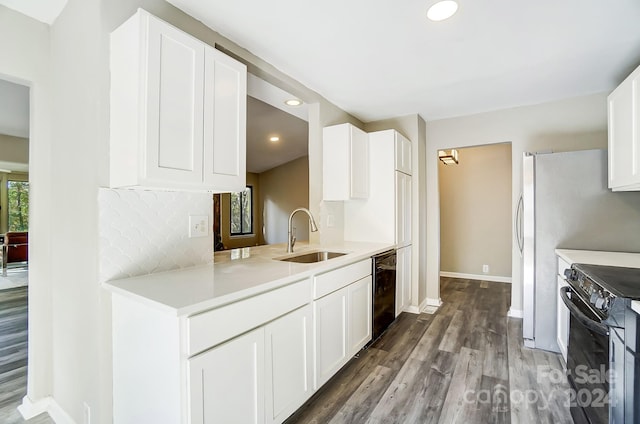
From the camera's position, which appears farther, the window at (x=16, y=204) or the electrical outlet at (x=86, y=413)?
the window at (x=16, y=204)

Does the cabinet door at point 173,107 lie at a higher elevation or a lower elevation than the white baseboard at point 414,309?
higher

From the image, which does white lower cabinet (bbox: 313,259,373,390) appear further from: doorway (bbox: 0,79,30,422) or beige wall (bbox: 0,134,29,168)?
beige wall (bbox: 0,134,29,168)

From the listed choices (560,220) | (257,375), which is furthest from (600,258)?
(257,375)

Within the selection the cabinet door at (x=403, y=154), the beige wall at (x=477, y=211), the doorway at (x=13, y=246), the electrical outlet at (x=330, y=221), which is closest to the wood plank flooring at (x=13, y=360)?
the doorway at (x=13, y=246)

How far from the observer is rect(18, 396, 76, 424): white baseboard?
5.60 feet

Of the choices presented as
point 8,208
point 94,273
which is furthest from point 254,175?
point 94,273

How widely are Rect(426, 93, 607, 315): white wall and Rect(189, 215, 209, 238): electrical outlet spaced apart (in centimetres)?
293

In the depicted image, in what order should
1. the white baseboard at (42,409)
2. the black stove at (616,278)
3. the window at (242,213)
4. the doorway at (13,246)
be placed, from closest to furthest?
the black stove at (616,278)
the white baseboard at (42,409)
the doorway at (13,246)
the window at (242,213)

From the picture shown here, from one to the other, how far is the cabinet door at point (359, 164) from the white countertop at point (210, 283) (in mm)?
1203

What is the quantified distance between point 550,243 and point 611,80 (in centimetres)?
162

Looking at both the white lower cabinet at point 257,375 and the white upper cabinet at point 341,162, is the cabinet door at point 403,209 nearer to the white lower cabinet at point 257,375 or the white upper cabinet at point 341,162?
the white upper cabinet at point 341,162

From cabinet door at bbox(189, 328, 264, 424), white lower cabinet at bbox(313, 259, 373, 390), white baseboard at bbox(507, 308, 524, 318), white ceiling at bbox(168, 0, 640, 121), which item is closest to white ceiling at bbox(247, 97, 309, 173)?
white ceiling at bbox(168, 0, 640, 121)

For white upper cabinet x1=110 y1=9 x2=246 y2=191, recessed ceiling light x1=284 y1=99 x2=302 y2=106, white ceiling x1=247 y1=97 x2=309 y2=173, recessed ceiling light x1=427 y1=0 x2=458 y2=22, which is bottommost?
white upper cabinet x1=110 y1=9 x2=246 y2=191

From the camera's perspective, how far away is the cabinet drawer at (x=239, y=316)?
1104 millimetres
